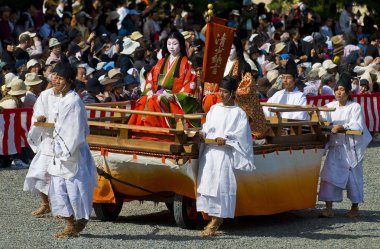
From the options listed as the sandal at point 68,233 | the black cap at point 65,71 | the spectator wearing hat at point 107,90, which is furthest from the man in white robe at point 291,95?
the spectator wearing hat at point 107,90

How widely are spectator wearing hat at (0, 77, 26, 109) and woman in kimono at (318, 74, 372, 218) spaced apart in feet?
15.0

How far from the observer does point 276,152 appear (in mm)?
11344

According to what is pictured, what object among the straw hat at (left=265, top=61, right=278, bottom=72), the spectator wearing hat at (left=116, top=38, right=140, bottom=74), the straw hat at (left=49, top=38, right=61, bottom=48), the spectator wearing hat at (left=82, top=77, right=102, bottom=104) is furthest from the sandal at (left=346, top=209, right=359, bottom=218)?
the straw hat at (left=49, top=38, right=61, bottom=48)

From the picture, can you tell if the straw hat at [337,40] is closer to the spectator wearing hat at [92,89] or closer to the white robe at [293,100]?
the spectator wearing hat at [92,89]

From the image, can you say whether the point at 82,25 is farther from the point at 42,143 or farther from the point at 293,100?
the point at 42,143

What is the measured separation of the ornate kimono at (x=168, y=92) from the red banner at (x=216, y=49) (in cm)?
44

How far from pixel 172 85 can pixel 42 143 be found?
156 cm

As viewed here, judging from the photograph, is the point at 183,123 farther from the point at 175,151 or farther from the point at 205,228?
the point at 205,228

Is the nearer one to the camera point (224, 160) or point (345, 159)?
point (224, 160)

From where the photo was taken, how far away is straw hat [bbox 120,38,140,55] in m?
19.0

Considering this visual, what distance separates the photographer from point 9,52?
18391 mm

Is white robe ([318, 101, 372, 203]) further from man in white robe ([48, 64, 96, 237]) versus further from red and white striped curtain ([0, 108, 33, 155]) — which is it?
red and white striped curtain ([0, 108, 33, 155])

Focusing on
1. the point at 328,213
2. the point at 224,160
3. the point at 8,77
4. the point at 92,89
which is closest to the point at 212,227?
the point at 224,160

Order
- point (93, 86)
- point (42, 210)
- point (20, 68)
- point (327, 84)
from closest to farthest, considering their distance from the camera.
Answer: point (42, 210), point (93, 86), point (20, 68), point (327, 84)
